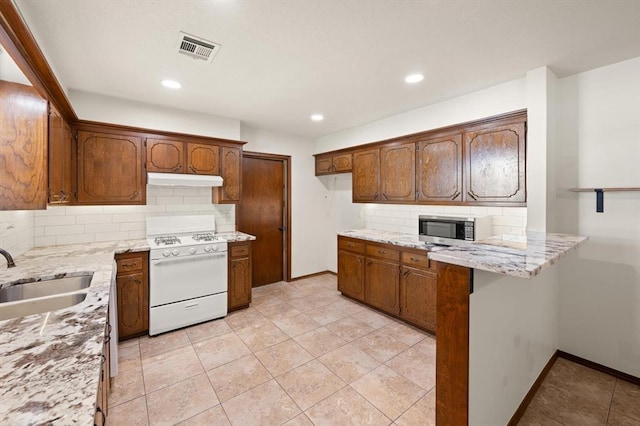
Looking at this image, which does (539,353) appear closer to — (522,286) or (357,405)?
(522,286)

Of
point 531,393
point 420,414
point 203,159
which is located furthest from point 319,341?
point 203,159

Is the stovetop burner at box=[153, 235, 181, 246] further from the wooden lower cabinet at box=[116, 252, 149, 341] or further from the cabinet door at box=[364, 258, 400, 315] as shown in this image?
the cabinet door at box=[364, 258, 400, 315]

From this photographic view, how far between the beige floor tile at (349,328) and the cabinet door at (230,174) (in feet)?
6.83

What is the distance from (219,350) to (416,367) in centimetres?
183

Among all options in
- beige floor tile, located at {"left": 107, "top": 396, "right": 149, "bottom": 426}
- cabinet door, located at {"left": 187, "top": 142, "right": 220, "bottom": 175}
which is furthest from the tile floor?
cabinet door, located at {"left": 187, "top": 142, "right": 220, "bottom": 175}

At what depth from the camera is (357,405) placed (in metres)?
1.99

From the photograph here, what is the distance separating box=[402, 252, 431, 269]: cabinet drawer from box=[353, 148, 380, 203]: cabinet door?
3.43ft

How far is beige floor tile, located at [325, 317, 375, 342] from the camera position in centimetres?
300

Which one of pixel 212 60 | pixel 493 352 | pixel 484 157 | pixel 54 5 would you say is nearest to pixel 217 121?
pixel 212 60

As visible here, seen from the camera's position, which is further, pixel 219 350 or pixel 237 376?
pixel 219 350

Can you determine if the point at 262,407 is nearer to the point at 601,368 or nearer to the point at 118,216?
the point at 118,216

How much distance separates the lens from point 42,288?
1771 mm

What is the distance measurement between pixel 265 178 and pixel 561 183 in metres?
3.77

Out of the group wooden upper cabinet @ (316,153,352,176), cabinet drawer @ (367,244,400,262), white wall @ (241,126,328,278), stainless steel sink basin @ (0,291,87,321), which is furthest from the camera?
white wall @ (241,126,328,278)
